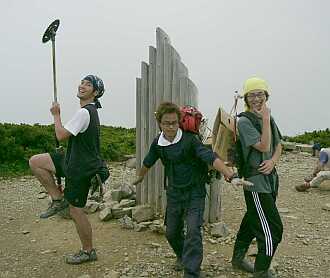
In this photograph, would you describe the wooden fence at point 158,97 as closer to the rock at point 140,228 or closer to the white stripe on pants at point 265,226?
the rock at point 140,228

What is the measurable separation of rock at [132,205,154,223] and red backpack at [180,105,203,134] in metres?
2.15

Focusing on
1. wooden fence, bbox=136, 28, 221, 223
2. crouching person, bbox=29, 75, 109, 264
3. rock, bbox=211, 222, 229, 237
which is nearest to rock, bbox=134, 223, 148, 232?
wooden fence, bbox=136, 28, 221, 223

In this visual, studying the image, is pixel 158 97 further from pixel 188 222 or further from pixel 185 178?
pixel 188 222

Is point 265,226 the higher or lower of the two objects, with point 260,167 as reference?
lower

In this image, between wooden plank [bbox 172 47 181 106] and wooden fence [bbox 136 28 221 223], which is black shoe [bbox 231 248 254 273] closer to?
wooden fence [bbox 136 28 221 223]

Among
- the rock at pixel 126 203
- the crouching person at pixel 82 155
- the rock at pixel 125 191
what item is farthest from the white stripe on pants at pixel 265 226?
the rock at pixel 125 191

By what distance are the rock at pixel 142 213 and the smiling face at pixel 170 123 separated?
85.2 inches

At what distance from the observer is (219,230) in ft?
19.7

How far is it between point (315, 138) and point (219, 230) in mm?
9612

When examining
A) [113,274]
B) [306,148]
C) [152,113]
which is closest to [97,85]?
[152,113]

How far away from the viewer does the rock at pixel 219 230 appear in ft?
19.6

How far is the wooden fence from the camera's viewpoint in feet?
20.5

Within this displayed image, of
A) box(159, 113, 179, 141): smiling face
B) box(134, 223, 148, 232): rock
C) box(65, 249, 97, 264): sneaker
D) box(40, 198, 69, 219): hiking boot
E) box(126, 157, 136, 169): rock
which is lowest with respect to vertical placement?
box(65, 249, 97, 264): sneaker

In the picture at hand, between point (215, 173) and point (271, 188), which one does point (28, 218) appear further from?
point (271, 188)
